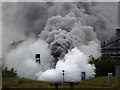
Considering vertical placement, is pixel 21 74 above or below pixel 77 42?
below

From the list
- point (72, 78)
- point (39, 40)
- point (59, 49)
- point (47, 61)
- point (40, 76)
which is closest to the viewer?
point (72, 78)

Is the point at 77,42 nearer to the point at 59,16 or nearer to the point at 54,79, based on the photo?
the point at 59,16

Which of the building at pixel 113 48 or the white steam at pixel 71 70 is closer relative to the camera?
the white steam at pixel 71 70

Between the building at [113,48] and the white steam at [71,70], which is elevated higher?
the building at [113,48]

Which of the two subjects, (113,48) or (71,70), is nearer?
(71,70)

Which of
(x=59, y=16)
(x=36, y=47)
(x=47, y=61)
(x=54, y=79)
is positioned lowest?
(x=54, y=79)

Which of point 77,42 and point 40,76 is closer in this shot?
point 40,76

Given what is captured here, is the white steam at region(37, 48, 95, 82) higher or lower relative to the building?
lower

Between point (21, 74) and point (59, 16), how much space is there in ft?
68.2

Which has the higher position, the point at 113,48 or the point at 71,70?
the point at 113,48

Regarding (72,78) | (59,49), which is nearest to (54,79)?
(72,78)

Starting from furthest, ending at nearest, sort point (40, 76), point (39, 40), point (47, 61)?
point (39, 40), point (47, 61), point (40, 76)

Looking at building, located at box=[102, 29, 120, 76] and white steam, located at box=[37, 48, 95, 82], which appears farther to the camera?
building, located at box=[102, 29, 120, 76]

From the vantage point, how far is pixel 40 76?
178ft
